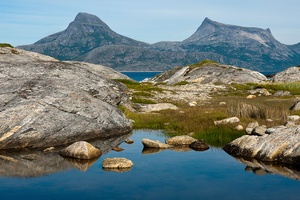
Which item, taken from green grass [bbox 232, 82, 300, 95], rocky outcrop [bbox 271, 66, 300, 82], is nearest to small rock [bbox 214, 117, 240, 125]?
green grass [bbox 232, 82, 300, 95]

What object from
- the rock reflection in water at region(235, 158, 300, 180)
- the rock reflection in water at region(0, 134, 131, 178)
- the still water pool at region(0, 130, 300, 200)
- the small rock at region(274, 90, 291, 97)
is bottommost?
the rock reflection in water at region(235, 158, 300, 180)

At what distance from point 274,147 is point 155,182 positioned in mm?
7615

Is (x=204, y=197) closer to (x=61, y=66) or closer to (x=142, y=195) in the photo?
(x=142, y=195)

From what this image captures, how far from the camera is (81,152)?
2048 cm

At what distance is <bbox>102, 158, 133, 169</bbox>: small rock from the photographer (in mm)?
18625

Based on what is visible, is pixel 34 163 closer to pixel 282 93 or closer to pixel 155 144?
pixel 155 144

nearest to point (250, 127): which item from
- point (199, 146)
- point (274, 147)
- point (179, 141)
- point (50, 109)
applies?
point (199, 146)

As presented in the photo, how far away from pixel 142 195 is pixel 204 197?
2.48 metres

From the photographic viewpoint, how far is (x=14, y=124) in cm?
2278

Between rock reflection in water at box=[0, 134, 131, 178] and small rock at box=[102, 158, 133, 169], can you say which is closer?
rock reflection in water at box=[0, 134, 131, 178]

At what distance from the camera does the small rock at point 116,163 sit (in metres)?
18.6

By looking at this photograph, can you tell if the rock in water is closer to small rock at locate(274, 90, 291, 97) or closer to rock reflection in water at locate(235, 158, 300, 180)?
rock reflection in water at locate(235, 158, 300, 180)

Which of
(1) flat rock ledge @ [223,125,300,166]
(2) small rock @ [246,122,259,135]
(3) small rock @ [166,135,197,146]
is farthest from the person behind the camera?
(2) small rock @ [246,122,259,135]

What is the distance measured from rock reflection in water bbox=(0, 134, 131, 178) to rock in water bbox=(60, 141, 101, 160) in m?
0.40
